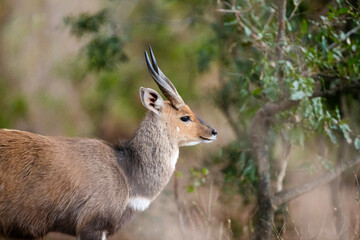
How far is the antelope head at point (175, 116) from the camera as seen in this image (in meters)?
6.67

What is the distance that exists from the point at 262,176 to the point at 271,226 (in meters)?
0.83

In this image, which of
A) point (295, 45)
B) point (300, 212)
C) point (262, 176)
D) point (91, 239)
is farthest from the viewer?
point (300, 212)

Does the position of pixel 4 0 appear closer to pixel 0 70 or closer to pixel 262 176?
pixel 0 70

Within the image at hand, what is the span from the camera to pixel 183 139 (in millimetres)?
6781

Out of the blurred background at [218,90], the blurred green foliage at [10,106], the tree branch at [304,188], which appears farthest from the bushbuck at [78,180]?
the blurred green foliage at [10,106]

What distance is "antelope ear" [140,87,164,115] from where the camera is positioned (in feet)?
21.7

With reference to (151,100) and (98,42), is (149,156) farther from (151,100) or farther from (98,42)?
(98,42)

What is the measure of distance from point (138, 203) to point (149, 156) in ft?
1.74

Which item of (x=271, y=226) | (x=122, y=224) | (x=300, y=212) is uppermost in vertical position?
(x=122, y=224)

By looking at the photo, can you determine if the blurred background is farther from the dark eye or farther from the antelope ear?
the antelope ear

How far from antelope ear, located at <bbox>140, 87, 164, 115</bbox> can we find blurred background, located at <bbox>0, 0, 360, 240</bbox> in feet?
3.98

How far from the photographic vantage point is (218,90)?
1018cm

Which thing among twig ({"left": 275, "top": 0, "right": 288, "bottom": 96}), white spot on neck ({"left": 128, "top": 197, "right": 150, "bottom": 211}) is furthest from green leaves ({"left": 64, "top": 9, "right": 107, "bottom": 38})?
white spot on neck ({"left": 128, "top": 197, "right": 150, "bottom": 211})

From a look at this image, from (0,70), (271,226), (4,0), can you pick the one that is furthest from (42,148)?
(4,0)
